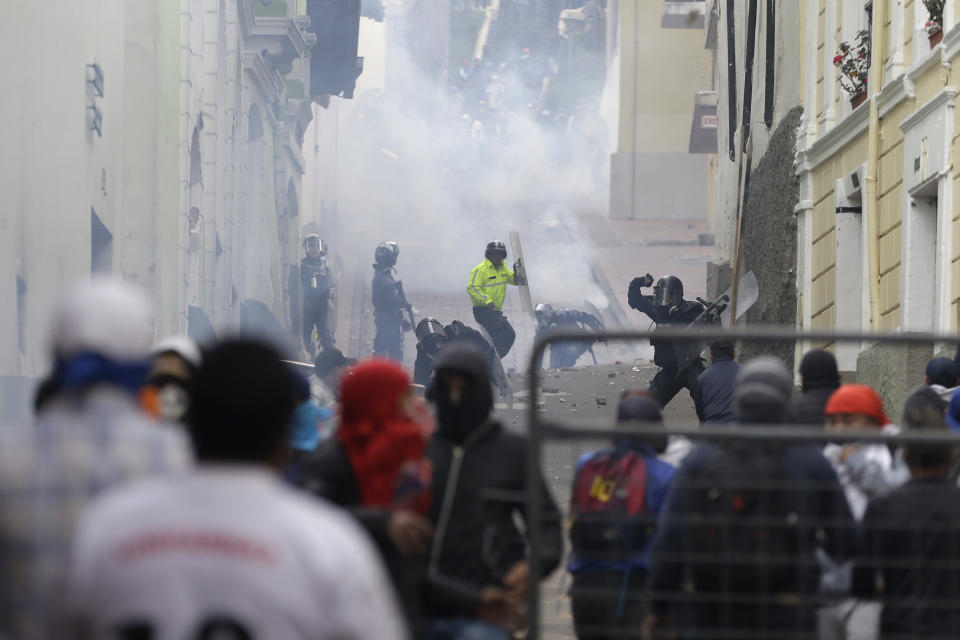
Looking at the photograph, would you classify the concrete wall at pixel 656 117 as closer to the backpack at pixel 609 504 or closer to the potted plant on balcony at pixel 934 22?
the potted plant on balcony at pixel 934 22

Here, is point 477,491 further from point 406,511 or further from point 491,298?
point 491,298

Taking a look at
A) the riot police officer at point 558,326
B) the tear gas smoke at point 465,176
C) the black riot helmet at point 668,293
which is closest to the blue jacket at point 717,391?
the black riot helmet at point 668,293

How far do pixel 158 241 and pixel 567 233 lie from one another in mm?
25531

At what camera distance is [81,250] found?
13.7 metres

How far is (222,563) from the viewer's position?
8.36ft

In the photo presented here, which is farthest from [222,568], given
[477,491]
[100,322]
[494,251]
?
[494,251]

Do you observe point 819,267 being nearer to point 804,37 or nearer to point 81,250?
point 804,37

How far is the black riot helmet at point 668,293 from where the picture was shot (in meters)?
15.8

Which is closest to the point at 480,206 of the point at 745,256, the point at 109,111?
the point at 745,256

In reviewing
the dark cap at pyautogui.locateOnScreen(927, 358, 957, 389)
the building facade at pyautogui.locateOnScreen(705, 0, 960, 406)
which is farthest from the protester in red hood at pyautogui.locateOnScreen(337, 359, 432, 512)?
the building facade at pyautogui.locateOnScreen(705, 0, 960, 406)

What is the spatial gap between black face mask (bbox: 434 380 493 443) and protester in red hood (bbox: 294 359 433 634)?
24cm

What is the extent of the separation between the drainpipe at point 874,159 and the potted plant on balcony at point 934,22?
1.50m

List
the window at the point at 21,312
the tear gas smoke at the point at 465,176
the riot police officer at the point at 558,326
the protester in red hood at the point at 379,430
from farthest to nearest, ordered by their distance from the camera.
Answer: the tear gas smoke at the point at 465,176, the riot police officer at the point at 558,326, the window at the point at 21,312, the protester in red hood at the point at 379,430

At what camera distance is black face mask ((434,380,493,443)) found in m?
4.44
